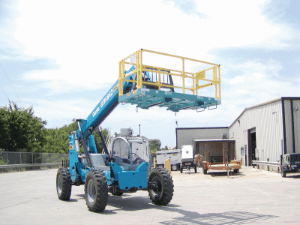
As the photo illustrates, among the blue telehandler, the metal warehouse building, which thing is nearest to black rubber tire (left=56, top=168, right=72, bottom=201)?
the blue telehandler

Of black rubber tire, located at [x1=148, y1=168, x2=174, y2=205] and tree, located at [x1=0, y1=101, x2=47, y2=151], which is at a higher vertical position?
tree, located at [x1=0, y1=101, x2=47, y2=151]

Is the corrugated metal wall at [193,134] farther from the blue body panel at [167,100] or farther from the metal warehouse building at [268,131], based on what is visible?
the blue body panel at [167,100]

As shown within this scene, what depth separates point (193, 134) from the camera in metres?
44.8

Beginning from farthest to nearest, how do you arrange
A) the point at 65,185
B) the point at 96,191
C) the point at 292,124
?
the point at 292,124, the point at 65,185, the point at 96,191

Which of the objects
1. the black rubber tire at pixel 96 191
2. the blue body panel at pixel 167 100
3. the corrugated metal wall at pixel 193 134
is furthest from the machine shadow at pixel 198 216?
the corrugated metal wall at pixel 193 134

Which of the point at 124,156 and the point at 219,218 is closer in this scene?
the point at 219,218

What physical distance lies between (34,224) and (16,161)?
2841 centimetres

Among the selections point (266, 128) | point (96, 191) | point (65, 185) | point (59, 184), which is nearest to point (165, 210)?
point (96, 191)

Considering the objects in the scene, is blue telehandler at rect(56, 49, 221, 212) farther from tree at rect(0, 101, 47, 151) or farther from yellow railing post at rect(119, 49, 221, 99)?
tree at rect(0, 101, 47, 151)

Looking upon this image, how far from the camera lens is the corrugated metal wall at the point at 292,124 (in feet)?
80.3

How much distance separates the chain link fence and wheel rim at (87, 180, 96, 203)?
24632mm

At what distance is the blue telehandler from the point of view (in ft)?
30.4

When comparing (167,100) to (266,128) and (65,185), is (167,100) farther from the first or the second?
(266,128)

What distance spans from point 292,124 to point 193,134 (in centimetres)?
2085
